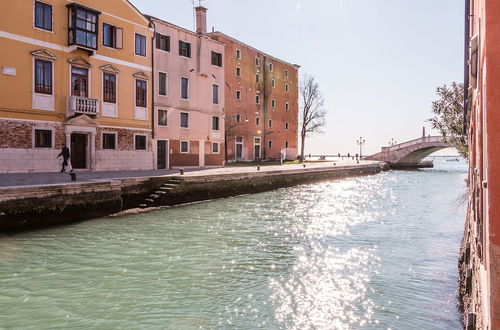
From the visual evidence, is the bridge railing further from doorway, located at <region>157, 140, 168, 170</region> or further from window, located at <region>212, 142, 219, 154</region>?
doorway, located at <region>157, 140, 168, 170</region>

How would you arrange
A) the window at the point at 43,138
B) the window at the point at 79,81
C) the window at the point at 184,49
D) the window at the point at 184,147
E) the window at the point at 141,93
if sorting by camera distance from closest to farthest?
the window at the point at 43,138 → the window at the point at 79,81 → the window at the point at 141,93 → the window at the point at 184,49 → the window at the point at 184,147

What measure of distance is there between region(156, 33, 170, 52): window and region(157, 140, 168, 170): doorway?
5.79m

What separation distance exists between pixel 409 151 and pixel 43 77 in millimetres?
46111

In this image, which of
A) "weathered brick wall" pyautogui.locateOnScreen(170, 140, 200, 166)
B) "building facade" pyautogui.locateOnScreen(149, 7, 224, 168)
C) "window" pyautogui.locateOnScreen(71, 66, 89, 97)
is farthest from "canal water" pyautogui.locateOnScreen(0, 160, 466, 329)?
"building facade" pyautogui.locateOnScreen(149, 7, 224, 168)

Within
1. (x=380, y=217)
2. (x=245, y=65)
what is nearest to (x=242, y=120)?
(x=245, y=65)

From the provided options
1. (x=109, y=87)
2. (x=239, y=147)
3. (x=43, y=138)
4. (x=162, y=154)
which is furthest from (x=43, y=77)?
(x=239, y=147)

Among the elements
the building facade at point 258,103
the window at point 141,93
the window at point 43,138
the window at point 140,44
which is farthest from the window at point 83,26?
the building facade at point 258,103

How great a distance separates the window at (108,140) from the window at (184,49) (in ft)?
26.4

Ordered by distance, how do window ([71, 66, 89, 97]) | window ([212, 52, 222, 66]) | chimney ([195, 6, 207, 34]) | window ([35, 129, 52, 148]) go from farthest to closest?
window ([212, 52, 222, 66]) < chimney ([195, 6, 207, 34]) < window ([71, 66, 89, 97]) < window ([35, 129, 52, 148])

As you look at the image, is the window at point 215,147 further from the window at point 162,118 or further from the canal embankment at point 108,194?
the canal embankment at point 108,194

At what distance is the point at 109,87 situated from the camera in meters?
21.0

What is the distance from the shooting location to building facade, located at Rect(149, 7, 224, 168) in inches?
976

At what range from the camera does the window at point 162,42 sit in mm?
24422

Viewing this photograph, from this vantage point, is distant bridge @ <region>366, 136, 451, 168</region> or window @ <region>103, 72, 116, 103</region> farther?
distant bridge @ <region>366, 136, 451, 168</region>
